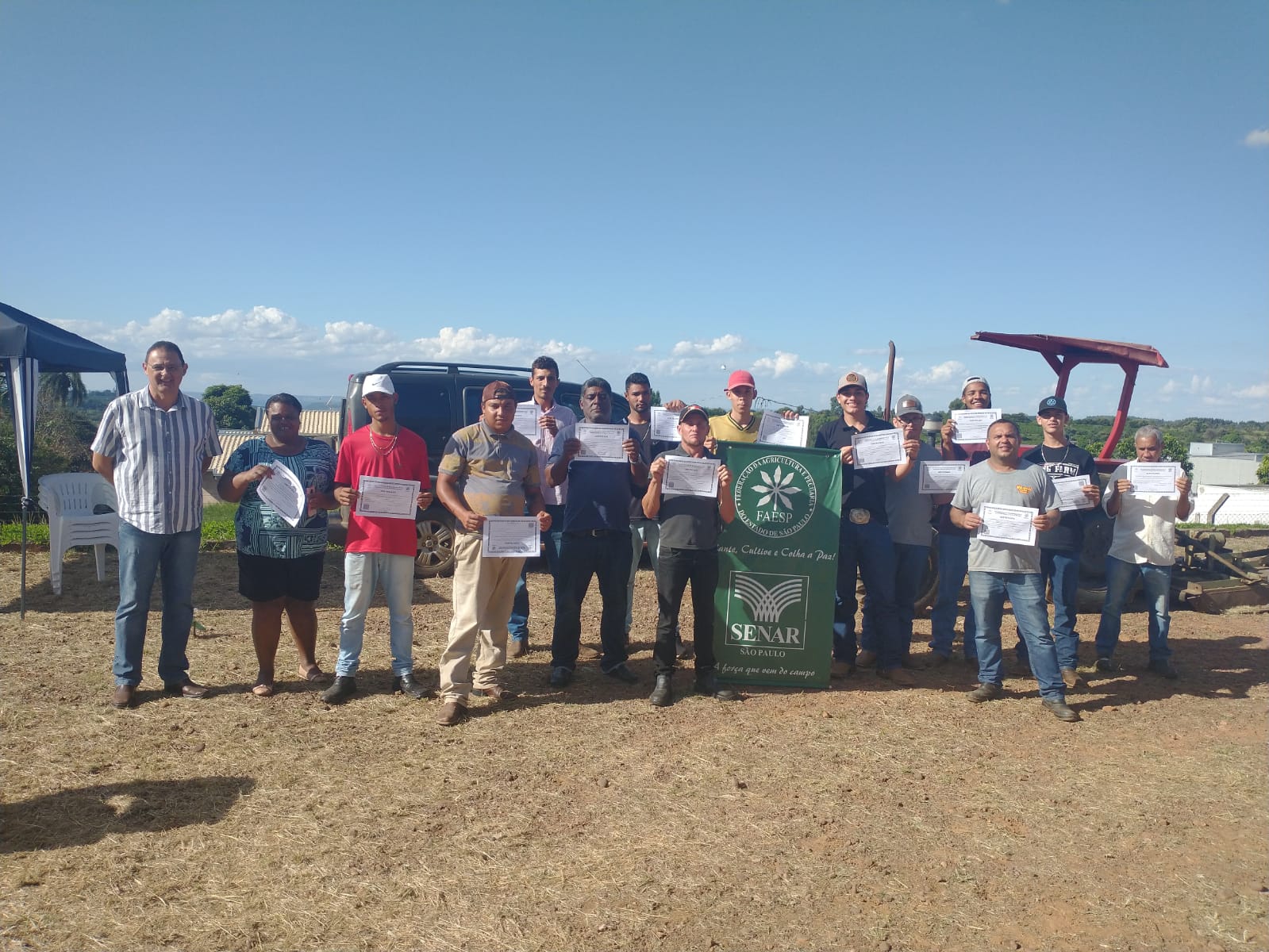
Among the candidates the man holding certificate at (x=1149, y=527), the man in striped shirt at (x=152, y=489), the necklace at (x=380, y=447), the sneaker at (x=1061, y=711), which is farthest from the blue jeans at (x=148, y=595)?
the man holding certificate at (x=1149, y=527)

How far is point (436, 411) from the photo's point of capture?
28.8 feet

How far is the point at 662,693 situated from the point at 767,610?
3.14 ft

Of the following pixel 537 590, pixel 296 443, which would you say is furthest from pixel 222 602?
pixel 296 443

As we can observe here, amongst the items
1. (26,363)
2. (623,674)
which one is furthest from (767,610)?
(26,363)

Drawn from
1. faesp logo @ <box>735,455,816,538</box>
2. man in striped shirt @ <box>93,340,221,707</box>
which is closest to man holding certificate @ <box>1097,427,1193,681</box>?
faesp logo @ <box>735,455,816,538</box>

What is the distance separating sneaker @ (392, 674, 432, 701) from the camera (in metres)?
5.42

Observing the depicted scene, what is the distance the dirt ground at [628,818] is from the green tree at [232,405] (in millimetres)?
42098

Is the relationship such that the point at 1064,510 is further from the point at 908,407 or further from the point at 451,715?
the point at 451,715

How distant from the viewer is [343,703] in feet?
17.5

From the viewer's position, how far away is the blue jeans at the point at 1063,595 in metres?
5.95

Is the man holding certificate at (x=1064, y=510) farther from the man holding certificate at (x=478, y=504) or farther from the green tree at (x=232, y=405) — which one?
the green tree at (x=232, y=405)

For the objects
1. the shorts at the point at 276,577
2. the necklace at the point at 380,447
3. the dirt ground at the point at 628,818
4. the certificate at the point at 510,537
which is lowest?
the dirt ground at the point at 628,818

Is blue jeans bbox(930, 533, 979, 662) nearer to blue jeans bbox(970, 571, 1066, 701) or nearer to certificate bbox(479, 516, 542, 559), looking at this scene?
blue jeans bbox(970, 571, 1066, 701)

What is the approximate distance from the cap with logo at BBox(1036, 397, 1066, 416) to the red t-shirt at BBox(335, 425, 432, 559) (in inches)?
174
